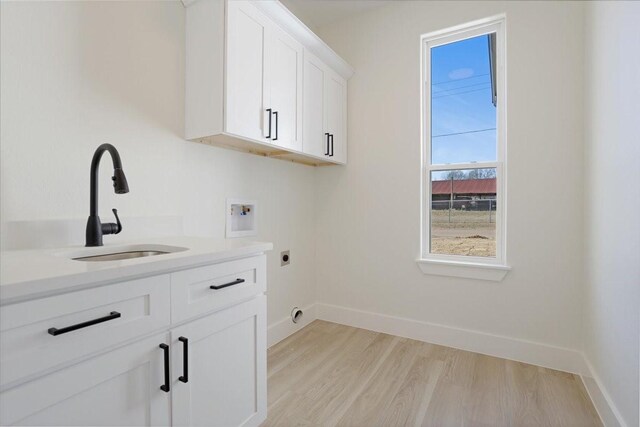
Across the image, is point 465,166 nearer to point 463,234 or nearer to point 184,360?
point 463,234

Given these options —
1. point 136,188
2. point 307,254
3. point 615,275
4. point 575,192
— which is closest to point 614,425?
point 615,275

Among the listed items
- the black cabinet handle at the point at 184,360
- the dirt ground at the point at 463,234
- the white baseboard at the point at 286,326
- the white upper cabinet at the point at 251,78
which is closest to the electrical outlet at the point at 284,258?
the white baseboard at the point at 286,326

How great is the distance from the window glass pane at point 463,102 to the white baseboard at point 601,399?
1.48 metres

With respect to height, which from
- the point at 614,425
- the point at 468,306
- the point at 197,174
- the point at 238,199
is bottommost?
the point at 614,425

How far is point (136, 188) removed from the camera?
1.50 metres

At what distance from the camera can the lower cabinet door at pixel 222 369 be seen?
37.5 inches

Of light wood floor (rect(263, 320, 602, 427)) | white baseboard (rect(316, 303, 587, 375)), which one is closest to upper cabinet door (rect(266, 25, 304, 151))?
light wood floor (rect(263, 320, 602, 427))

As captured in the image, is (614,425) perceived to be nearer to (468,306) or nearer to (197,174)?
(468,306)

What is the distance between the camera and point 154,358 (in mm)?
882

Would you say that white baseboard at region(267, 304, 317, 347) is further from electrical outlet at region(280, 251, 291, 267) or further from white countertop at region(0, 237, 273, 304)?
white countertop at region(0, 237, 273, 304)

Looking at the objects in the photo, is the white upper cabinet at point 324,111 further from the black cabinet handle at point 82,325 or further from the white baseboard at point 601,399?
the white baseboard at point 601,399

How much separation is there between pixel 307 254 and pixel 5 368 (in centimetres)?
230

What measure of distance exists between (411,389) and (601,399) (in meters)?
0.94

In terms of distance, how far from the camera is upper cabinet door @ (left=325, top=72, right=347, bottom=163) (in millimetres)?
2518
